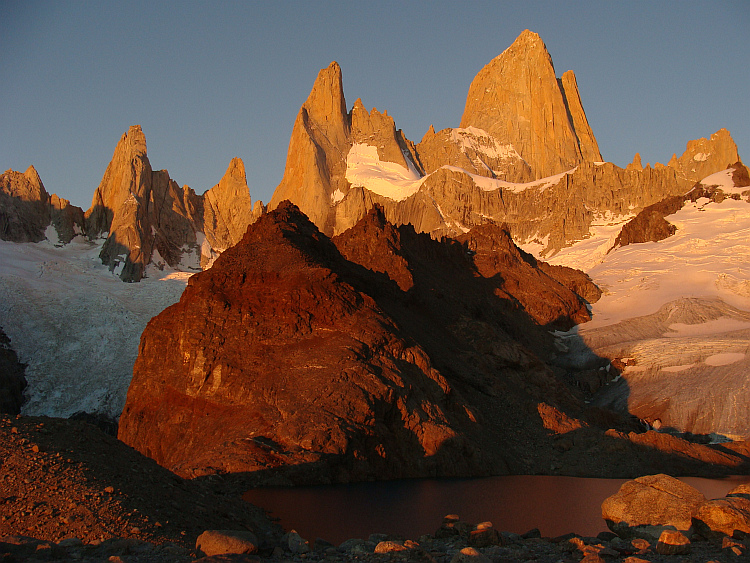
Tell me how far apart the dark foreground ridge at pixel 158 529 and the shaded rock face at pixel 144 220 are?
83.4m

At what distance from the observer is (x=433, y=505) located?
28.1 m

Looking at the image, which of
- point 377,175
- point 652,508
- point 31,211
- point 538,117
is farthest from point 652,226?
point 652,508

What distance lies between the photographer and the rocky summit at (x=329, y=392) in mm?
35094

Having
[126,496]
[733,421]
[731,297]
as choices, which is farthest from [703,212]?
[126,496]

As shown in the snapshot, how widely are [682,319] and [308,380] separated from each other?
6524 centimetres

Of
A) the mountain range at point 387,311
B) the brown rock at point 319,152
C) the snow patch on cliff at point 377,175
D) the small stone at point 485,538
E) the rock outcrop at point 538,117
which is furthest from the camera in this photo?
the rock outcrop at point 538,117

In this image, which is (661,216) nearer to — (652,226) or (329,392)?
(652,226)

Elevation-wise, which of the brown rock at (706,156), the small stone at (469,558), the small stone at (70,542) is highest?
the brown rock at (706,156)

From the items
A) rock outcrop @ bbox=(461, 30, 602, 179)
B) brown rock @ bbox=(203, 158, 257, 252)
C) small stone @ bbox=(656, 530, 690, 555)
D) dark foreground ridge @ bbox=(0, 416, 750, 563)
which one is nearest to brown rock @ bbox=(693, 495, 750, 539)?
dark foreground ridge @ bbox=(0, 416, 750, 563)

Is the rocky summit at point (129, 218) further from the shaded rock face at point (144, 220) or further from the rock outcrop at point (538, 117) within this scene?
the rock outcrop at point (538, 117)

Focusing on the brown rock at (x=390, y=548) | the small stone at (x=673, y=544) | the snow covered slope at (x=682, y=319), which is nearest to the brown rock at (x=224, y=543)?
the brown rock at (x=390, y=548)

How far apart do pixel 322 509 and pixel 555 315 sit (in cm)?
6885

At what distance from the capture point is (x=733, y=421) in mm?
56188

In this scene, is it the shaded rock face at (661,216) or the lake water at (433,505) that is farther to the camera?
the shaded rock face at (661,216)
